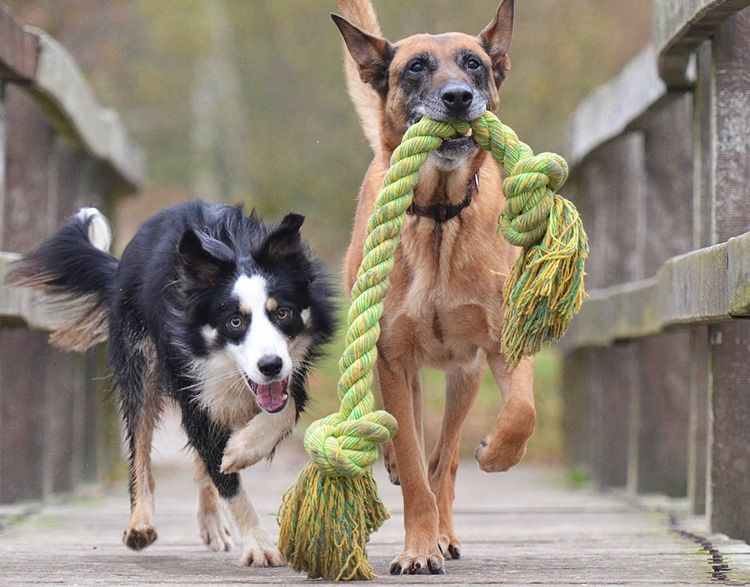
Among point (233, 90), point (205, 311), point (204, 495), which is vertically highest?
point (233, 90)

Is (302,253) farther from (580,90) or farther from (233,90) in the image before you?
(233,90)

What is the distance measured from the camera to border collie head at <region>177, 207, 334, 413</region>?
181 inches

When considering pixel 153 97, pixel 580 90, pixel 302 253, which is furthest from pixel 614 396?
pixel 153 97

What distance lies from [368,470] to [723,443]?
1.68 metres

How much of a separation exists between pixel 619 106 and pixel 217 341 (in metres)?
3.98

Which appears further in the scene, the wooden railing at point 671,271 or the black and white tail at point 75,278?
the black and white tail at point 75,278

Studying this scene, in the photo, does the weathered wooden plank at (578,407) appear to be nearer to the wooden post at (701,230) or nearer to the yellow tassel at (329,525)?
the wooden post at (701,230)

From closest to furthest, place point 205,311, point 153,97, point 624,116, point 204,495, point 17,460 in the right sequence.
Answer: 1. point 205,311
2. point 204,495
3. point 17,460
4. point 624,116
5. point 153,97

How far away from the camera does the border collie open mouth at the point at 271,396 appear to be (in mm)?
4598

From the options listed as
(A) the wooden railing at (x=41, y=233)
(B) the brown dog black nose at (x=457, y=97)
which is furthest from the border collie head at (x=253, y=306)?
(A) the wooden railing at (x=41, y=233)

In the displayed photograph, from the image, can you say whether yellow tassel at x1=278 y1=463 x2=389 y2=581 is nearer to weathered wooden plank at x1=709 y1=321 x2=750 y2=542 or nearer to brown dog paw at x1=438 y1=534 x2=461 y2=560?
brown dog paw at x1=438 y1=534 x2=461 y2=560

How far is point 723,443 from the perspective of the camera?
507 centimetres

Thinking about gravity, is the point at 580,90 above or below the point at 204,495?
above

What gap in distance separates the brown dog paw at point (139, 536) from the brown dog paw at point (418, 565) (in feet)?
3.60
